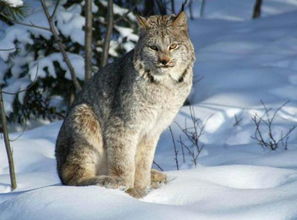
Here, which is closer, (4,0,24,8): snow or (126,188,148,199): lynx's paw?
(126,188,148,199): lynx's paw

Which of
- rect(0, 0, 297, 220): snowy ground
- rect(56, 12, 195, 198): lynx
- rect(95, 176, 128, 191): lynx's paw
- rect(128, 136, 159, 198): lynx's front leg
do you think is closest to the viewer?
rect(0, 0, 297, 220): snowy ground

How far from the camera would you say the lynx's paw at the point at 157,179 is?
5.28m

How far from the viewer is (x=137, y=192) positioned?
5066 millimetres

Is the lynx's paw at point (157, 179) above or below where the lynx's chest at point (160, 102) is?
below

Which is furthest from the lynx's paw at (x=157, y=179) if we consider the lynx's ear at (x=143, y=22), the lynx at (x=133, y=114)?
the lynx's ear at (x=143, y=22)

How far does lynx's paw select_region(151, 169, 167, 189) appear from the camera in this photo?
17.3ft

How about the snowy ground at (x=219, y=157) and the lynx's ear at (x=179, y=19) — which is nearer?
the snowy ground at (x=219, y=157)

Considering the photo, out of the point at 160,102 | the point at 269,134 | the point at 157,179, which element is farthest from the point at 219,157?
the point at 160,102

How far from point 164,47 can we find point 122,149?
0.81 meters

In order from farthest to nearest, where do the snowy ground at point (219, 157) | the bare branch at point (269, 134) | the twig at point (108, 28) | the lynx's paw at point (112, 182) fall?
the twig at point (108, 28) → the bare branch at point (269, 134) → the lynx's paw at point (112, 182) → the snowy ground at point (219, 157)

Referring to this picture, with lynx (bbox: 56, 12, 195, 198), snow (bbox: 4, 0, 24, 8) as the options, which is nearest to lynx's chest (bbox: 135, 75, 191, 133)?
lynx (bbox: 56, 12, 195, 198)

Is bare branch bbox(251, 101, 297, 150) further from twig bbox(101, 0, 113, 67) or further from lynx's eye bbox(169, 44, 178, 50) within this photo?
lynx's eye bbox(169, 44, 178, 50)

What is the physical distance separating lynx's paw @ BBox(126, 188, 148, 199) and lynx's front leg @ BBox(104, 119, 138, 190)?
100 millimetres

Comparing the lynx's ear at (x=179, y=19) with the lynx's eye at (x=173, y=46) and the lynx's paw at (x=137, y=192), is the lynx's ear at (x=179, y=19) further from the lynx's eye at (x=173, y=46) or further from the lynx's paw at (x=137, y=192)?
the lynx's paw at (x=137, y=192)
